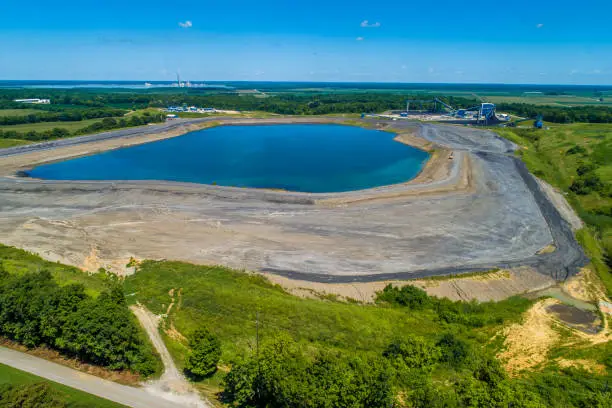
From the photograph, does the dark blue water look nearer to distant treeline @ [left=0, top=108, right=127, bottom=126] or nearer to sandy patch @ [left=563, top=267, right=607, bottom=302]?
sandy patch @ [left=563, top=267, right=607, bottom=302]

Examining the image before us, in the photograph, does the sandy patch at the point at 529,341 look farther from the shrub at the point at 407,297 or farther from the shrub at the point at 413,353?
the shrub at the point at 407,297

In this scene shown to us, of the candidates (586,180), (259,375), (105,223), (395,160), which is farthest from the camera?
(395,160)

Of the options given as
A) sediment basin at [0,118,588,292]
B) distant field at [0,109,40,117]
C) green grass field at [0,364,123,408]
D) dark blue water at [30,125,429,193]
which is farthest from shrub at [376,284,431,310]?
distant field at [0,109,40,117]

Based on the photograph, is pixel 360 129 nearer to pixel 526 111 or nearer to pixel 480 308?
pixel 526 111

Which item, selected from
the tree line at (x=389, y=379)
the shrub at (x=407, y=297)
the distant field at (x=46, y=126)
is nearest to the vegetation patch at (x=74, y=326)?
the tree line at (x=389, y=379)

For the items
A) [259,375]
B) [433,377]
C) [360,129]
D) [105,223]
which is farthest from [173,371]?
[360,129]
